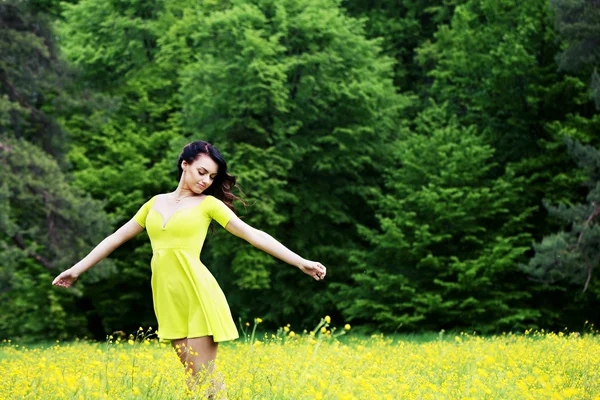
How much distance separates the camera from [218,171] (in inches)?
210

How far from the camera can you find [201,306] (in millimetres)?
5004

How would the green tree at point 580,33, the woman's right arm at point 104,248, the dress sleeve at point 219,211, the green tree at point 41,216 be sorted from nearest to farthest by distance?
1. the dress sleeve at point 219,211
2. the woman's right arm at point 104,248
3. the green tree at point 580,33
4. the green tree at point 41,216

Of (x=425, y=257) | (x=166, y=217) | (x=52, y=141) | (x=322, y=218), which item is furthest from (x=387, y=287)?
(x=166, y=217)

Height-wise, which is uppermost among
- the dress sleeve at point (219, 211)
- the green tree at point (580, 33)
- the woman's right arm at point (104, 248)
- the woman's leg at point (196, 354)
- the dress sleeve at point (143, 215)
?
the green tree at point (580, 33)

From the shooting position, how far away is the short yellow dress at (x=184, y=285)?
500 centimetres

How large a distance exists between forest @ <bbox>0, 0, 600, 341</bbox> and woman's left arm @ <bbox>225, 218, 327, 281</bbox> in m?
17.9

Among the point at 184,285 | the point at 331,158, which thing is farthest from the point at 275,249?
the point at 331,158

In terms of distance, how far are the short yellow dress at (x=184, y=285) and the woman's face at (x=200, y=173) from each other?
0.52ft

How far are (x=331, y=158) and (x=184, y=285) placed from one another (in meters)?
22.5

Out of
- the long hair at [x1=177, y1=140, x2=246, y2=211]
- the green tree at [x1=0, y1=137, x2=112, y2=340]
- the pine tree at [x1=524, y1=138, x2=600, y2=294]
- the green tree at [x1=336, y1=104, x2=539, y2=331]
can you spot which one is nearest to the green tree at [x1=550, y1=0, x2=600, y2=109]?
the pine tree at [x1=524, y1=138, x2=600, y2=294]

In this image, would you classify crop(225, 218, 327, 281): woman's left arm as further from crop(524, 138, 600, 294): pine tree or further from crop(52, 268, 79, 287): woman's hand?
crop(524, 138, 600, 294): pine tree

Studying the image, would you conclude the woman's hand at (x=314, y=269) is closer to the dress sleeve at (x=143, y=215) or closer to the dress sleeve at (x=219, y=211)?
the dress sleeve at (x=219, y=211)

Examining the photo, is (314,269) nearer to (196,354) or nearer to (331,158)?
(196,354)

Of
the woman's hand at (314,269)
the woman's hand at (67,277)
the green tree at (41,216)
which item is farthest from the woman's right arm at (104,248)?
the green tree at (41,216)
